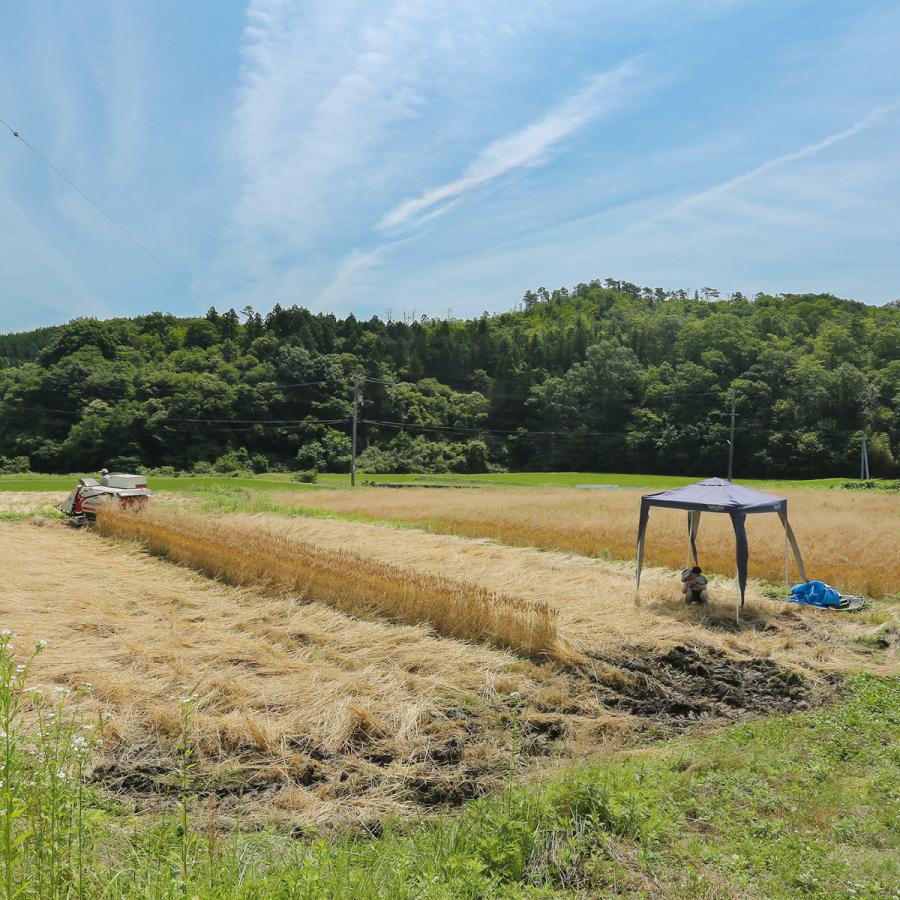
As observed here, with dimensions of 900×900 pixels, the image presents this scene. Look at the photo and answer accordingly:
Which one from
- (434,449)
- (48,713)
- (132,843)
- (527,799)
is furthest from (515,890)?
(434,449)

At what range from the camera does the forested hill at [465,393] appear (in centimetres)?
6375

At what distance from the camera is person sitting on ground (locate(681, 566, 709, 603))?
10.0 metres

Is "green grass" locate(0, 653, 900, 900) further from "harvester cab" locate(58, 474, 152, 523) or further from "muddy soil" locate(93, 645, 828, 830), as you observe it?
"harvester cab" locate(58, 474, 152, 523)

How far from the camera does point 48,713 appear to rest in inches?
205

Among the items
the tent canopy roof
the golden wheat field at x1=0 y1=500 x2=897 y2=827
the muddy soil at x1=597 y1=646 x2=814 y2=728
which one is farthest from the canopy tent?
the muddy soil at x1=597 y1=646 x2=814 y2=728

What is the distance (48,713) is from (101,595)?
473 centimetres

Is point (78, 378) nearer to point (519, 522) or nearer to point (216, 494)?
point (216, 494)

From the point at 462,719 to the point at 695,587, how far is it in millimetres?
5756

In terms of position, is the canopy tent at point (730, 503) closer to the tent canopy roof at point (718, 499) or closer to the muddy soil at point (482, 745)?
the tent canopy roof at point (718, 499)

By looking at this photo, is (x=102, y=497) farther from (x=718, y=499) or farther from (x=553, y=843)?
(x=553, y=843)

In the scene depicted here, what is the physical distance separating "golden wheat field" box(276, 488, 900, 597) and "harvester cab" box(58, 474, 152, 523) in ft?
25.7

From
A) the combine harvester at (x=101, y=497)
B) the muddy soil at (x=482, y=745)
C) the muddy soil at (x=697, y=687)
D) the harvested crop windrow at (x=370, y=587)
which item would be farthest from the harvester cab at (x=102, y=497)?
the muddy soil at (x=697, y=687)

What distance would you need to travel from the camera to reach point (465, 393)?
8888 centimetres

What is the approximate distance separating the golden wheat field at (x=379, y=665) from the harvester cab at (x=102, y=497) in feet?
26.5
